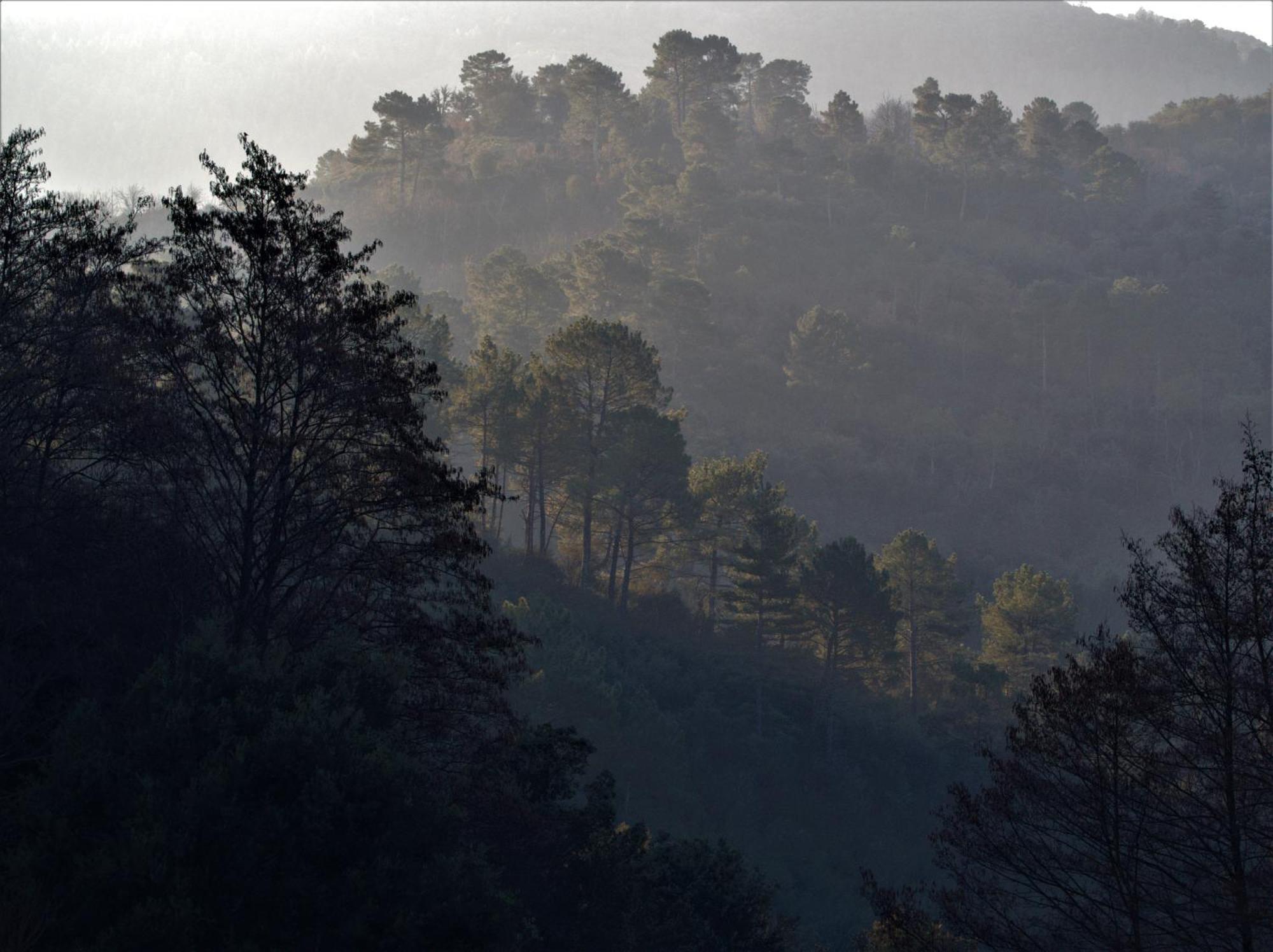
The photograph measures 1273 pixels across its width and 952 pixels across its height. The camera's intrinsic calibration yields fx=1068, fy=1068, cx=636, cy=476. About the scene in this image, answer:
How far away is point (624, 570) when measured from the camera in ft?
137

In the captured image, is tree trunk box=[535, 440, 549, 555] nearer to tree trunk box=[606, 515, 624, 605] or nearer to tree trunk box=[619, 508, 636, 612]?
tree trunk box=[606, 515, 624, 605]

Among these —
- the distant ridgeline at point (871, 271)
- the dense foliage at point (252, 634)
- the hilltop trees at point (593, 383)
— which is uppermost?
the distant ridgeline at point (871, 271)

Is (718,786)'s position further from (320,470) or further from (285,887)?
(285,887)

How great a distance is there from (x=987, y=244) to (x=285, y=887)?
87297mm

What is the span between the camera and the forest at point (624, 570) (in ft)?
34.8

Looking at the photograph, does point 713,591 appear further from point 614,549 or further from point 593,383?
point 593,383

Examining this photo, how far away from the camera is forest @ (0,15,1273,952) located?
10617mm

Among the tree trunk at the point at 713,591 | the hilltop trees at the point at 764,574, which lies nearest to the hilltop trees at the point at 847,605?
the hilltop trees at the point at 764,574

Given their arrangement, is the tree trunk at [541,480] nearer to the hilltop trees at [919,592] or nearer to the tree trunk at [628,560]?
the tree trunk at [628,560]

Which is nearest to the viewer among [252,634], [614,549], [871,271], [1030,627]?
[252,634]

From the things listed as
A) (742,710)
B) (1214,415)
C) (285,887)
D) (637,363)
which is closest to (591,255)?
(637,363)

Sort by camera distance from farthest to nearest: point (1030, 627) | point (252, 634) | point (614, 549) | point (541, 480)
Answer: point (1030, 627) < point (541, 480) < point (614, 549) < point (252, 634)

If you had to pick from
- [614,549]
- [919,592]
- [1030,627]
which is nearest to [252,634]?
[614,549]

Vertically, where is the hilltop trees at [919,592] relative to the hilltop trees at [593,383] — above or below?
below
